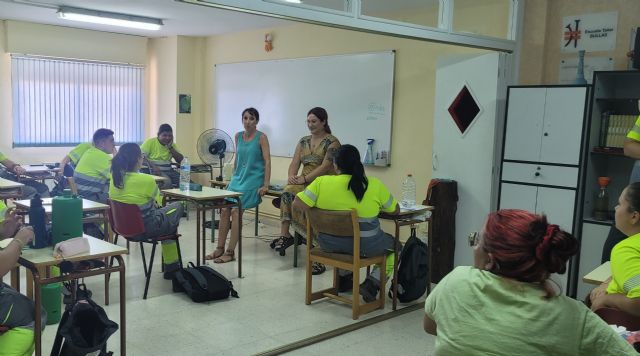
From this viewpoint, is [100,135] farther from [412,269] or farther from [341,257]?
[412,269]

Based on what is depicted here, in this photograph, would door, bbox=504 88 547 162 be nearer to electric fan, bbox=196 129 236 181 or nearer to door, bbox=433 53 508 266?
door, bbox=433 53 508 266

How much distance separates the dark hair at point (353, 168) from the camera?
12.0 ft

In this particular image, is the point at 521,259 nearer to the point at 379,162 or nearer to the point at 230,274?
the point at 230,274

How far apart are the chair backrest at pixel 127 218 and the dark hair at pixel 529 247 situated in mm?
3118

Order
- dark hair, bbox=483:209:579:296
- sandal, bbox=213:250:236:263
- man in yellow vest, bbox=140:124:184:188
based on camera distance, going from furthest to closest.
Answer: man in yellow vest, bbox=140:124:184:188, sandal, bbox=213:250:236:263, dark hair, bbox=483:209:579:296

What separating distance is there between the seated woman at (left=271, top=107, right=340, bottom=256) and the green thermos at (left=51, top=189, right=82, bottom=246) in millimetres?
2296

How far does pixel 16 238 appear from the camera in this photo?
93.6 inches

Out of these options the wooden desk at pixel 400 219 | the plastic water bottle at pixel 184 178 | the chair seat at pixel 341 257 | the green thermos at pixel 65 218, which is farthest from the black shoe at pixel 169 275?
the wooden desk at pixel 400 219

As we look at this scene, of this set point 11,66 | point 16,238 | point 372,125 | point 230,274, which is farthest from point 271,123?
point 16,238

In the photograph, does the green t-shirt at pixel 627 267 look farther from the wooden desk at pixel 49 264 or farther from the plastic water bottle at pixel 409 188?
the plastic water bottle at pixel 409 188

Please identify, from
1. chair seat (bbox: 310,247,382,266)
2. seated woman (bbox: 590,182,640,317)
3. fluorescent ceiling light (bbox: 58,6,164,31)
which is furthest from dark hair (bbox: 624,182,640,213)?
fluorescent ceiling light (bbox: 58,6,164,31)

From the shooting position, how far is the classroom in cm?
238

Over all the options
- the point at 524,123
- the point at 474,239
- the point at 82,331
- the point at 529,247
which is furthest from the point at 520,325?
the point at 524,123

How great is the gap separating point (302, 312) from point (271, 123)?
12.3ft
